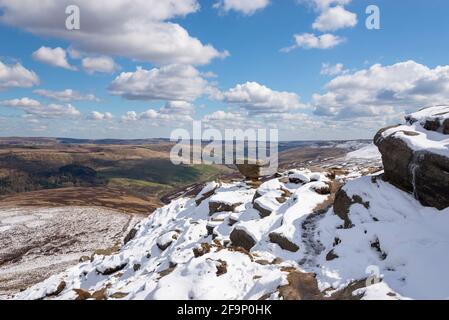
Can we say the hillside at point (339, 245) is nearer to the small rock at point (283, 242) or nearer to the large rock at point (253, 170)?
the small rock at point (283, 242)

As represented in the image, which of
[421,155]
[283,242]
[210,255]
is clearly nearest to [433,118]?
[421,155]

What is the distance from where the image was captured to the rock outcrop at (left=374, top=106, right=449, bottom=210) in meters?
21.5

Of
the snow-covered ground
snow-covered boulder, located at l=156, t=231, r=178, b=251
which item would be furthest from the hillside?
the snow-covered ground

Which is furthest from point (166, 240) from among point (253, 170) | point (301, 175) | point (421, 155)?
point (421, 155)

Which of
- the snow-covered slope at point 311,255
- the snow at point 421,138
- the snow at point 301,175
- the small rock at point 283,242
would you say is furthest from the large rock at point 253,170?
the snow at point 421,138

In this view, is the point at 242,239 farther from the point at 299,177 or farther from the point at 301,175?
the point at 301,175

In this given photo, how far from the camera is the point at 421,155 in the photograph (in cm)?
2277

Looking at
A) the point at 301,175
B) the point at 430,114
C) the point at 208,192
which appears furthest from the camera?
the point at 208,192

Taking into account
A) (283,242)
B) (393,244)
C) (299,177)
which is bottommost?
(283,242)

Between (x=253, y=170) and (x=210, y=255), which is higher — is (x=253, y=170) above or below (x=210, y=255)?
above

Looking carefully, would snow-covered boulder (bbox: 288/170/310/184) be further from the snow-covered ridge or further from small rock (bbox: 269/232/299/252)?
small rock (bbox: 269/232/299/252)

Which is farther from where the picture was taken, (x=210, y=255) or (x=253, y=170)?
(x=253, y=170)

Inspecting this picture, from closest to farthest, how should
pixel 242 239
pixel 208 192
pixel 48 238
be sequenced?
pixel 242 239 → pixel 208 192 → pixel 48 238
